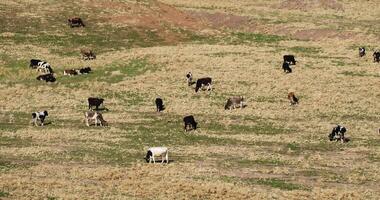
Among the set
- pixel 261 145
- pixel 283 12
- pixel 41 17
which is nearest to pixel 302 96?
pixel 261 145

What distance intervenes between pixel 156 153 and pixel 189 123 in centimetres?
883

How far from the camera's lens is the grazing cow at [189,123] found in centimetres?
4431

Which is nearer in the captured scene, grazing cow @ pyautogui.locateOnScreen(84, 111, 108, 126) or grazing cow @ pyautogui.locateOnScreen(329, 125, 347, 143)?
grazing cow @ pyautogui.locateOnScreen(329, 125, 347, 143)

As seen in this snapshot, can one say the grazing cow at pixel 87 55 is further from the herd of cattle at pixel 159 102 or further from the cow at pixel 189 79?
the cow at pixel 189 79

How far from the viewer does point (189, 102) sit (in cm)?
5288

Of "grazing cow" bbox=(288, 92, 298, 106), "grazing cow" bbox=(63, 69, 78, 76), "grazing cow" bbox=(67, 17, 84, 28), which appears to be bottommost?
"grazing cow" bbox=(288, 92, 298, 106)

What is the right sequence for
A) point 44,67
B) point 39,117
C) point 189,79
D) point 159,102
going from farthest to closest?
point 44,67 → point 189,79 → point 159,102 → point 39,117

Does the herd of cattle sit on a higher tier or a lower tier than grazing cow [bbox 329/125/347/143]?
higher

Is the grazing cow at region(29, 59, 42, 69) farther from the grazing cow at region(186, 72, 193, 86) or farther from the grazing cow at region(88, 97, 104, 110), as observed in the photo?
the grazing cow at region(88, 97, 104, 110)

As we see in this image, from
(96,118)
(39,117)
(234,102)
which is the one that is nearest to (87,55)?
(234,102)

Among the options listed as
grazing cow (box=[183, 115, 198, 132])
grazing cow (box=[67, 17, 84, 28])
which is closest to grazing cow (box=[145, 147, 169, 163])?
grazing cow (box=[183, 115, 198, 132])

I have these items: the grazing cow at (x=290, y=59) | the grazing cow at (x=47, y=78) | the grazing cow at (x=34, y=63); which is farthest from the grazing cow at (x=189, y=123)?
Answer: the grazing cow at (x=34, y=63)

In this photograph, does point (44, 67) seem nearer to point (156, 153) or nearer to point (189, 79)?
point (189, 79)

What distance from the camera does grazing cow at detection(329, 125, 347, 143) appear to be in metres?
41.0
